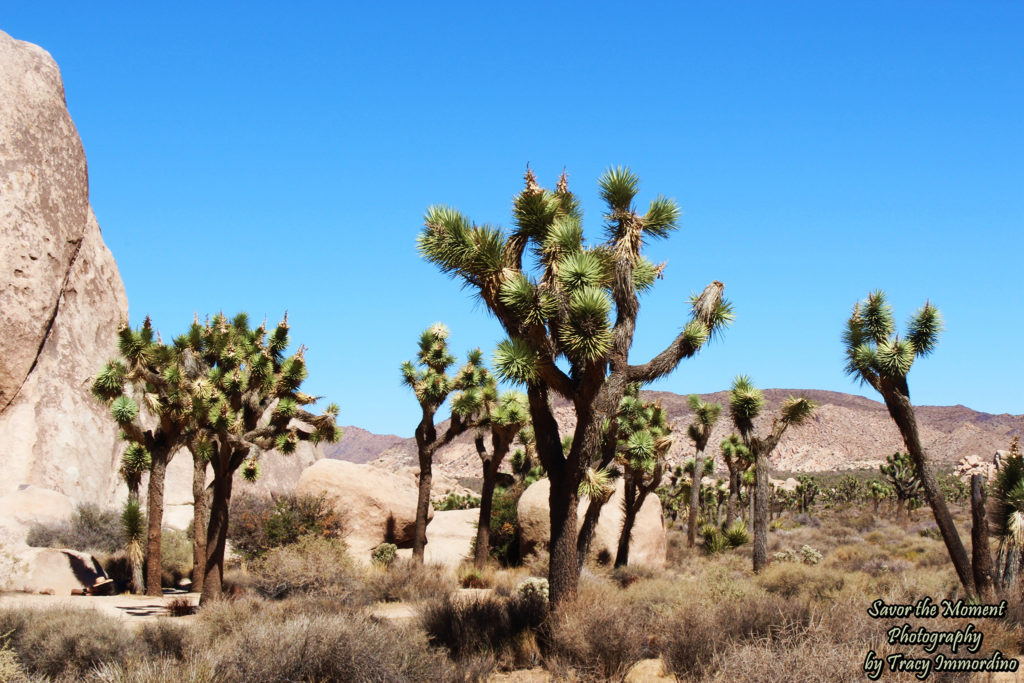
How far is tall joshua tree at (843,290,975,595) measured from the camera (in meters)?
A: 14.2

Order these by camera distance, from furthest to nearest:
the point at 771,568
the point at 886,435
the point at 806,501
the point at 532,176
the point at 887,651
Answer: the point at 886,435 < the point at 806,501 < the point at 771,568 < the point at 532,176 < the point at 887,651

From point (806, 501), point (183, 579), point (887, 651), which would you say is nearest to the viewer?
point (887, 651)

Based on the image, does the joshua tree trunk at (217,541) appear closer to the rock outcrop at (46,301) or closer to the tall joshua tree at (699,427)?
the rock outcrop at (46,301)

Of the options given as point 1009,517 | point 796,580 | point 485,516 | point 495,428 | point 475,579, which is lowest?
point 475,579

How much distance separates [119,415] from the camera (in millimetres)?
17641

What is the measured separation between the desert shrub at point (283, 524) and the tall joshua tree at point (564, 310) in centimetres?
1326

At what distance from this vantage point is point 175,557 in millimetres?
22984

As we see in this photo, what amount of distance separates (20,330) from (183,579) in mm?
13196

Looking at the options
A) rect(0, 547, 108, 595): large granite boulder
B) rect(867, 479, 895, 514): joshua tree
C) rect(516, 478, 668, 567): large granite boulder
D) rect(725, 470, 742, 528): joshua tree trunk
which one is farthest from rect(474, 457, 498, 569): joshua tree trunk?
rect(867, 479, 895, 514): joshua tree

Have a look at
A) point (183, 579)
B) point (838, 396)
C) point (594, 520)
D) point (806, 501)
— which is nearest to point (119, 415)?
point (183, 579)

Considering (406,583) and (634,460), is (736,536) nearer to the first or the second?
(634,460)

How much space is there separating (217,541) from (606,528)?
12.4 meters

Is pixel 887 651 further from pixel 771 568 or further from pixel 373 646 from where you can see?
pixel 771 568

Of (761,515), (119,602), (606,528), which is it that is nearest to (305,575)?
(119,602)
